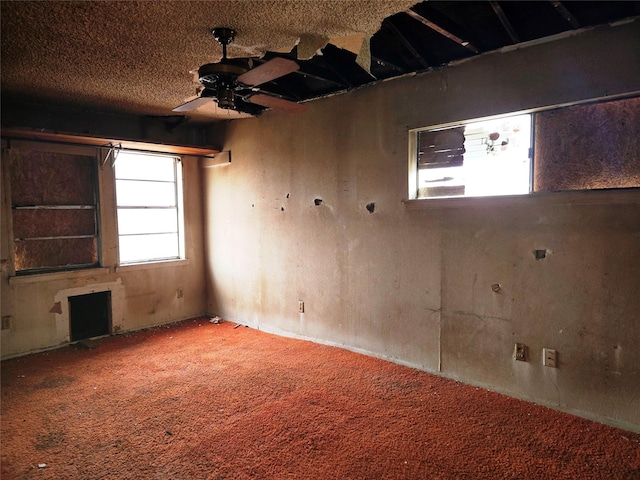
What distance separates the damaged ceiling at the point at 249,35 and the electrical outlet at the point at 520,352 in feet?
6.95

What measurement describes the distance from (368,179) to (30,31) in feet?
8.42

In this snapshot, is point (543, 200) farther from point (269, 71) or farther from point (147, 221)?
point (147, 221)

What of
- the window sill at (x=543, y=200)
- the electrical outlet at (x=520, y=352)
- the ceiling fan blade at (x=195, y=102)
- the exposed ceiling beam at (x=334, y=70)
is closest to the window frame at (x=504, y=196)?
the window sill at (x=543, y=200)

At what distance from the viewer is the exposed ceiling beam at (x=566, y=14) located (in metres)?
2.08

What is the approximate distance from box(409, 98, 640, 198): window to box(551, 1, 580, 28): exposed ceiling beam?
0.49 meters

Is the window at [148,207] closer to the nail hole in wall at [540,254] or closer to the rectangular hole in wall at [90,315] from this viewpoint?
the rectangular hole in wall at [90,315]

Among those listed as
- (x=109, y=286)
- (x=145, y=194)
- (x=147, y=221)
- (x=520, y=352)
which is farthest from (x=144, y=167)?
(x=520, y=352)

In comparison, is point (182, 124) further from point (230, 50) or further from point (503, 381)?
point (503, 381)

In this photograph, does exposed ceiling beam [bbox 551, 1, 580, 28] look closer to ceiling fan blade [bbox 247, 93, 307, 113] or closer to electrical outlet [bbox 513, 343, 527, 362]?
ceiling fan blade [bbox 247, 93, 307, 113]

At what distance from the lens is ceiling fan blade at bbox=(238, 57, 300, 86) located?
6.43ft

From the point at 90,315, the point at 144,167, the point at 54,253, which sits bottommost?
the point at 90,315

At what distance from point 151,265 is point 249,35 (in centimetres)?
316

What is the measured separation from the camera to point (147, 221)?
14.9ft

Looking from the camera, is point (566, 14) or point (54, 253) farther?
point (54, 253)
